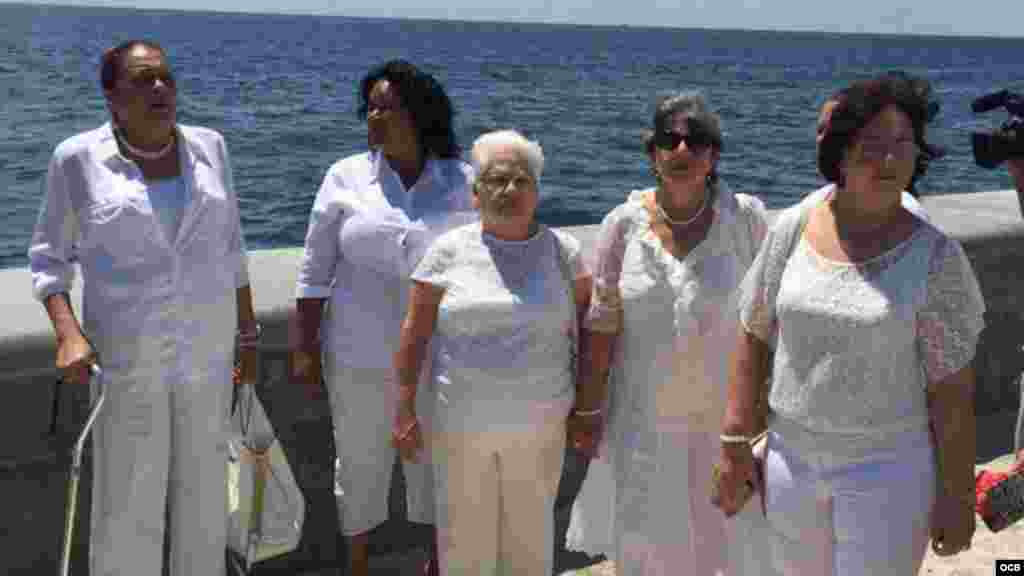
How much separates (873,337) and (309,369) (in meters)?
1.86

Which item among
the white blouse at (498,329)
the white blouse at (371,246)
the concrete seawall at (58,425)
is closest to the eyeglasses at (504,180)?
the white blouse at (498,329)

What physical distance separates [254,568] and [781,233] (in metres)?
2.15

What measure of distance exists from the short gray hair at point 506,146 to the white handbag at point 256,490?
0.96m

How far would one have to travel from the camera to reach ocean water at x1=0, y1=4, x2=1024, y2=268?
24844 millimetres

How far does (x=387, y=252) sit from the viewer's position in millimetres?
4039

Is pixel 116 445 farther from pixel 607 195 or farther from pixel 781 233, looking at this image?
pixel 607 195

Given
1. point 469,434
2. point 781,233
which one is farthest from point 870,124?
point 469,434

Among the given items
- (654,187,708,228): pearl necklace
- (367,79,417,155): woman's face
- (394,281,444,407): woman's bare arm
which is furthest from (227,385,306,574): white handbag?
(654,187,708,228): pearl necklace

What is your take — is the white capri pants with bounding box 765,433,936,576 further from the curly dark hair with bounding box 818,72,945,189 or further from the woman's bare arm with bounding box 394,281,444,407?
the woman's bare arm with bounding box 394,281,444,407

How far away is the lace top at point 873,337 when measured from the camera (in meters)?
2.97

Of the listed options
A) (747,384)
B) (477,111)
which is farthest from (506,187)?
(477,111)

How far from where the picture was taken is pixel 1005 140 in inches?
112

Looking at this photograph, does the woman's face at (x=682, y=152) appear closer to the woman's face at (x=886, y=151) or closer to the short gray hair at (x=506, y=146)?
the short gray hair at (x=506, y=146)

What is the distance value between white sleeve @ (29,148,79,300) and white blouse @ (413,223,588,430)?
94 cm
